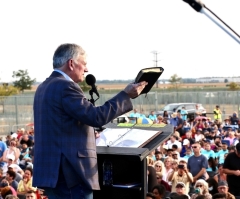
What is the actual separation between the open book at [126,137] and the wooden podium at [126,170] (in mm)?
42

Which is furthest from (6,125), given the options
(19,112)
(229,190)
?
(229,190)

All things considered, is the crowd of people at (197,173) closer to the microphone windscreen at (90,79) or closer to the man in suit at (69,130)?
the microphone windscreen at (90,79)

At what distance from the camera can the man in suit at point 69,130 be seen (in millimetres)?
3324

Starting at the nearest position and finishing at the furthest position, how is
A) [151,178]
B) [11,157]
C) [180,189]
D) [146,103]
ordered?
[151,178]
[180,189]
[11,157]
[146,103]

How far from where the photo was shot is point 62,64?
3.47 m

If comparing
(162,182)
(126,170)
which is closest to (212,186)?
(162,182)

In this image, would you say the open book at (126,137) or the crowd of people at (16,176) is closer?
the open book at (126,137)

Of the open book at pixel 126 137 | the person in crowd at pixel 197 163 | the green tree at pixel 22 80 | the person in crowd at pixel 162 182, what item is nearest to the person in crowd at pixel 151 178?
the person in crowd at pixel 162 182

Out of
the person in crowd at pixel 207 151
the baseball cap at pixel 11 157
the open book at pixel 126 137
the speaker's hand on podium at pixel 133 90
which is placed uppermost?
the speaker's hand on podium at pixel 133 90

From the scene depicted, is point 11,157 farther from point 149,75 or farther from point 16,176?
point 149,75

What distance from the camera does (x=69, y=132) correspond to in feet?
11.0

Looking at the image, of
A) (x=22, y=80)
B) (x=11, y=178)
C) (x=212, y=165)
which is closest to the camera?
(x=11, y=178)

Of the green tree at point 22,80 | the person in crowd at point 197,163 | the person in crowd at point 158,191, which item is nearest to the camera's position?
the person in crowd at point 158,191

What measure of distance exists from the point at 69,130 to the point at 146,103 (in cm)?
3170
